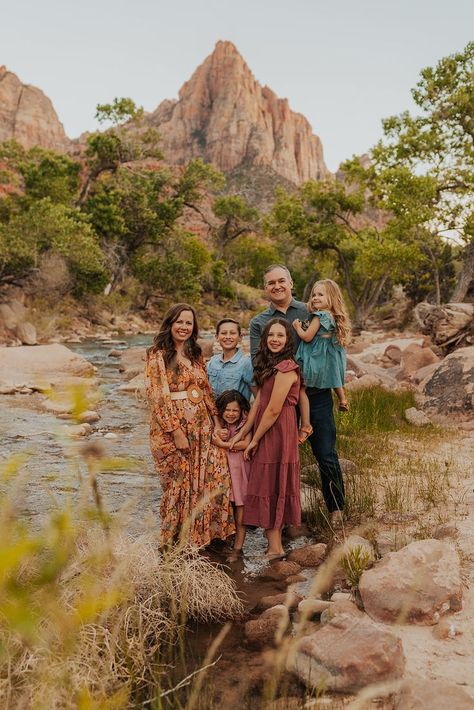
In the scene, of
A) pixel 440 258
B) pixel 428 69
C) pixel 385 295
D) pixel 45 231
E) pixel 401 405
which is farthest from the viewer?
pixel 385 295

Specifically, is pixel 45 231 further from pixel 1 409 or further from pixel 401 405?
pixel 401 405

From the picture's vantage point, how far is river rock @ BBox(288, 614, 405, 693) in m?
2.34

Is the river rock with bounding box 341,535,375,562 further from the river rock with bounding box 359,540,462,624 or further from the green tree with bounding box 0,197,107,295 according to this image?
the green tree with bounding box 0,197,107,295

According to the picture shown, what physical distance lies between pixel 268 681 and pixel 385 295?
3729 centimetres

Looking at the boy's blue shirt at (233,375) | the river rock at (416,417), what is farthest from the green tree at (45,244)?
the boy's blue shirt at (233,375)

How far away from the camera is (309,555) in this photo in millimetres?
3734

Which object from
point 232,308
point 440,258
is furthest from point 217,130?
point 440,258

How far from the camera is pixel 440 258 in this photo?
26.0m

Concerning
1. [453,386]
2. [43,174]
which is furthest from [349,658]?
[43,174]

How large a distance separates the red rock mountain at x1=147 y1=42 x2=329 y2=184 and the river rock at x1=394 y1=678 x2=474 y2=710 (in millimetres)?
116019

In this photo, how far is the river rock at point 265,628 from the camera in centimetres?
277

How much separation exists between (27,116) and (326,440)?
11792 centimetres

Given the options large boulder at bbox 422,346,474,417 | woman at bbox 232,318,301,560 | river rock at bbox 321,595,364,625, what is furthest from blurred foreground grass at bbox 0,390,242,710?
large boulder at bbox 422,346,474,417

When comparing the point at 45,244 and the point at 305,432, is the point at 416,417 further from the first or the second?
the point at 45,244
